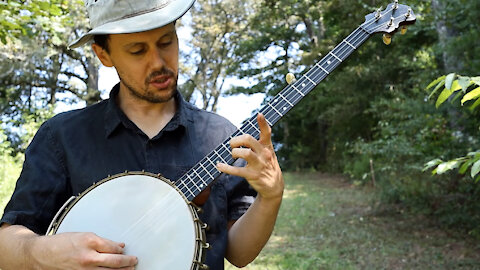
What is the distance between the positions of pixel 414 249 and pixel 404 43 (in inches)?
149

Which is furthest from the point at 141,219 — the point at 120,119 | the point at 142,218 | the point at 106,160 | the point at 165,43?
the point at 165,43

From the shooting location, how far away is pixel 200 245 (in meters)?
1.28

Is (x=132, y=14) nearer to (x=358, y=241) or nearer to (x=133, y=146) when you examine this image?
(x=133, y=146)

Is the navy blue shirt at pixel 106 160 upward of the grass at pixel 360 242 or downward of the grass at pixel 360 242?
upward

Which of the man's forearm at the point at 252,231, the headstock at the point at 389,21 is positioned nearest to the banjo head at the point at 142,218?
the man's forearm at the point at 252,231

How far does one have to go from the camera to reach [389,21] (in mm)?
1597

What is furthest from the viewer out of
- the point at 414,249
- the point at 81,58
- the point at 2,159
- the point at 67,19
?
the point at 81,58

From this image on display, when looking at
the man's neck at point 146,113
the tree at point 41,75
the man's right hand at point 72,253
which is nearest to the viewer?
the man's right hand at point 72,253

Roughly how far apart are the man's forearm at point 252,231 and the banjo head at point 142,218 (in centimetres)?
17

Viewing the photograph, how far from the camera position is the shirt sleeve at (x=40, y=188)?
1361mm

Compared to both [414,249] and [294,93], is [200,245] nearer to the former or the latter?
[294,93]

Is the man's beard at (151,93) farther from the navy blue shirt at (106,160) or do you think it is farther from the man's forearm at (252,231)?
the man's forearm at (252,231)

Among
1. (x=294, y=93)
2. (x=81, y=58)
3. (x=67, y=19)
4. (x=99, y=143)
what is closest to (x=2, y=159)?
(x=67, y=19)

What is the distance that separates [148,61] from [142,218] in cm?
51
